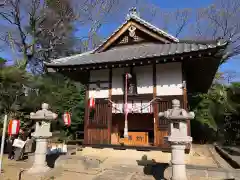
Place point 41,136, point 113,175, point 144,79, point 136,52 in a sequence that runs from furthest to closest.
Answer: point 136,52 < point 144,79 < point 41,136 < point 113,175

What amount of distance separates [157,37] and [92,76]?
4432mm

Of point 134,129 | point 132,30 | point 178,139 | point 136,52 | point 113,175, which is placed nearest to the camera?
point 178,139

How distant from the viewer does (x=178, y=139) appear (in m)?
6.31

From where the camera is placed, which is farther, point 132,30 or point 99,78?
point 132,30

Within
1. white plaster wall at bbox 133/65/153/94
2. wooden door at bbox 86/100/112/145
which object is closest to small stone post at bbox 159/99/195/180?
white plaster wall at bbox 133/65/153/94

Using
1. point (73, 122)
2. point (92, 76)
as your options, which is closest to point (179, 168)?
point (92, 76)

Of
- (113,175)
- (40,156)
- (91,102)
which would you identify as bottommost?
(113,175)

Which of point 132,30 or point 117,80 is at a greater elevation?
point 132,30

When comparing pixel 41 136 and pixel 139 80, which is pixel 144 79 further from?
pixel 41 136

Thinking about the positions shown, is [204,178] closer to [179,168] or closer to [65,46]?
[179,168]

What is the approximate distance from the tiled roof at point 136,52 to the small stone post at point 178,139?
3.62 meters

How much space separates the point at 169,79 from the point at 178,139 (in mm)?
4551

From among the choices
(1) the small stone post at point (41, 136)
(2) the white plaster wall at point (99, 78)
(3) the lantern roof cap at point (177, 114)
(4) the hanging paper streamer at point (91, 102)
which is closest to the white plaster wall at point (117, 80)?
(2) the white plaster wall at point (99, 78)

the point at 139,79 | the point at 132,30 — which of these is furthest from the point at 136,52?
the point at 132,30
